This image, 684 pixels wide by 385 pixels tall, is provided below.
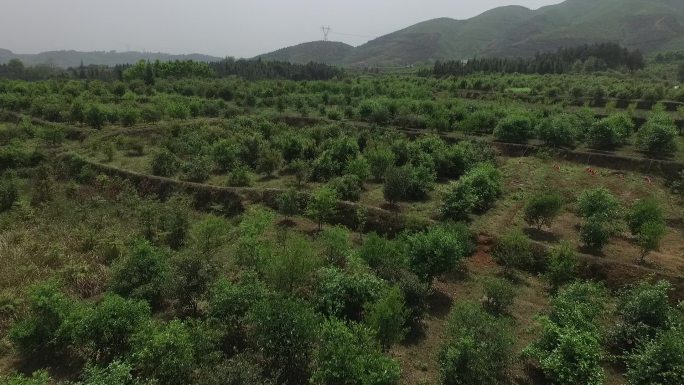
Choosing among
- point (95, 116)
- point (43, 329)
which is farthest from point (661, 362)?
point (95, 116)

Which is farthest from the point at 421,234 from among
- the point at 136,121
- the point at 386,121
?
the point at 136,121

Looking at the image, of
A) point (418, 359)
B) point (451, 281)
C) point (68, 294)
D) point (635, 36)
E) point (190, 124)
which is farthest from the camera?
point (635, 36)

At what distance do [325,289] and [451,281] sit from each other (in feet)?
18.8

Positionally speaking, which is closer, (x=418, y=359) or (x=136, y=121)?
(x=418, y=359)

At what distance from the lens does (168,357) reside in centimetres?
1012

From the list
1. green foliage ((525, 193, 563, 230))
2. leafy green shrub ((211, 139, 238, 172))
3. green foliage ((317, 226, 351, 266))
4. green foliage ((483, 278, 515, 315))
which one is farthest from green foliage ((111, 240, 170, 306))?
green foliage ((525, 193, 563, 230))

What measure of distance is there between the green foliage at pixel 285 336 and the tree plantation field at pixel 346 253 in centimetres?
5

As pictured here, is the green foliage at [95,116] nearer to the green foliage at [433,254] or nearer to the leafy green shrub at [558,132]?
the green foliage at [433,254]

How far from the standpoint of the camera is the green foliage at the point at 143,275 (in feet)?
46.5

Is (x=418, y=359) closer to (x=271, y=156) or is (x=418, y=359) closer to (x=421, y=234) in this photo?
(x=421, y=234)

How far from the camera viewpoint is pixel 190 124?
39.2 metres

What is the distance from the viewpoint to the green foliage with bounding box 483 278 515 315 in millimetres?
13773

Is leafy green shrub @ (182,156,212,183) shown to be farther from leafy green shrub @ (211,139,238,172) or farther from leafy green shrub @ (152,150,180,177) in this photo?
leafy green shrub @ (211,139,238,172)

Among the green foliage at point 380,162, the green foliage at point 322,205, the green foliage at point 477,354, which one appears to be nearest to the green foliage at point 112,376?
the green foliage at point 477,354
